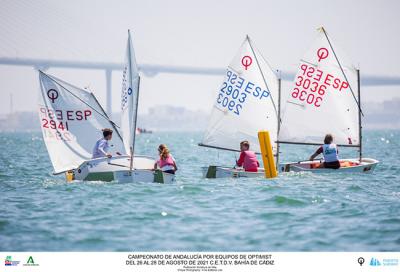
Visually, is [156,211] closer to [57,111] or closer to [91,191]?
[91,191]

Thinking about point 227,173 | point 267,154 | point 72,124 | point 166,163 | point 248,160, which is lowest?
point 227,173

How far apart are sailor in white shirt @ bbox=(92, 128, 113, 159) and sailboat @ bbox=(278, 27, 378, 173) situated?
6.53 m

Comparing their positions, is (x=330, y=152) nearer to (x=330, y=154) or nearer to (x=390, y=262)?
(x=330, y=154)

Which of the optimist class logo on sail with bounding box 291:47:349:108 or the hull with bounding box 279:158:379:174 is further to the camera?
the optimist class logo on sail with bounding box 291:47:349:108

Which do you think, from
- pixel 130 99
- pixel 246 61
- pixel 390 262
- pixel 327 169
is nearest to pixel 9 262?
pixel 390 262

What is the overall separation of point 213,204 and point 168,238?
358 centimetres

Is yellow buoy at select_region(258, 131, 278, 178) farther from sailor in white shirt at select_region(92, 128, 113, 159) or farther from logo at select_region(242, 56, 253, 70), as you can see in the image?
sailor in white shirt at select_region(92, 128, 113, 159)

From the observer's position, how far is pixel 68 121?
21094 millimetres

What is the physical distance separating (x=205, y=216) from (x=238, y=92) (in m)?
9.84

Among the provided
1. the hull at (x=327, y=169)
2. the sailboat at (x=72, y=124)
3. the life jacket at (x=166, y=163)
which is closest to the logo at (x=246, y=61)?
the hull at (x=327, y=169)

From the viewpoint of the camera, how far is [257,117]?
22.8 meters

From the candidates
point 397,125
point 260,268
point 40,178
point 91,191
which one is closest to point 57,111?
point 40,178

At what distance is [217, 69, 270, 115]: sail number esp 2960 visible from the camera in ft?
→ 74.5

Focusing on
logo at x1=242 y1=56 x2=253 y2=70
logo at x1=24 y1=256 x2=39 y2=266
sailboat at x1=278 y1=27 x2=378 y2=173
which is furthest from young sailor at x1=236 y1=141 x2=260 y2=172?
logo at x1=24 y1=256 x2=39 y2=266
